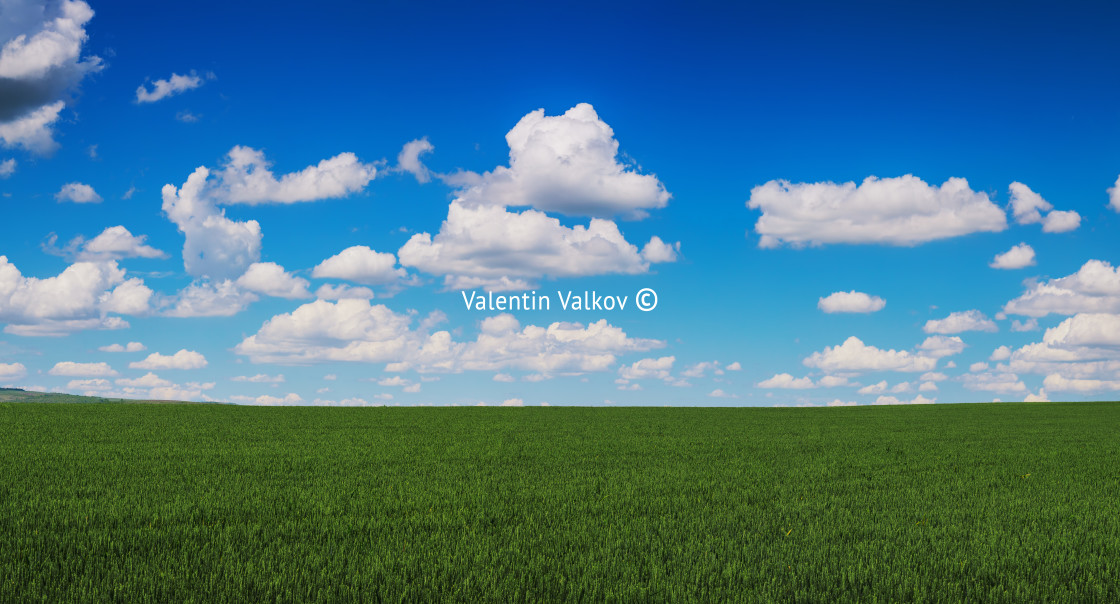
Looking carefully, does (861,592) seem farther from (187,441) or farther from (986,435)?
(986,435)

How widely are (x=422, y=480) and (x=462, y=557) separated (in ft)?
18.0

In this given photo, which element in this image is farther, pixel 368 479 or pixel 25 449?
pixel 25 449

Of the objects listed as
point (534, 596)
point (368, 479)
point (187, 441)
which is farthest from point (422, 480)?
point (187, 441)

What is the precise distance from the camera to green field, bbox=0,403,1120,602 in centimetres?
659

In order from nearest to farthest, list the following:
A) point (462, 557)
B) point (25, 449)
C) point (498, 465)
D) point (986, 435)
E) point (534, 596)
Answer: point (534, 596) < point (462, 557) < point (498, 465) < point (25, 449) < point (986, 435)

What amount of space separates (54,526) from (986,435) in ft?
90.2

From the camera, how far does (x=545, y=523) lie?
909 centimetres

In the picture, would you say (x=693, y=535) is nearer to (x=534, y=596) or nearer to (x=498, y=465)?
(x=534, y=596)

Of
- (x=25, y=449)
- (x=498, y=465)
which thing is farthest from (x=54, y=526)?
(x=25, y=449)

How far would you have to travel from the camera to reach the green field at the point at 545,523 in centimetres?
659

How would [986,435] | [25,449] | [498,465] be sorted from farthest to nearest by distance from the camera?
[986,435] < [25,449] < [498,465]

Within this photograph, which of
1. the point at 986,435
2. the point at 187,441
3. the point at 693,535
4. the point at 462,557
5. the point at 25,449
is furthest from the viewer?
A: the point at 986,435

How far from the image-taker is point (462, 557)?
729cm

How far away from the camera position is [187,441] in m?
19.8
